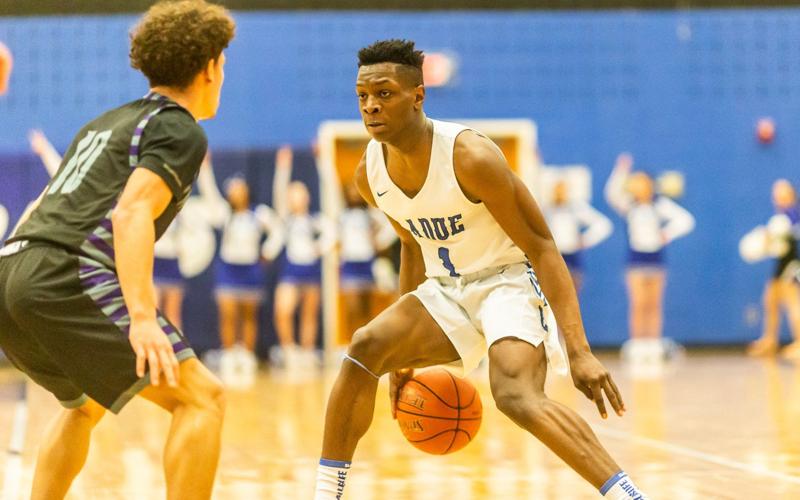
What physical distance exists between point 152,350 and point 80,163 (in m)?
0.61

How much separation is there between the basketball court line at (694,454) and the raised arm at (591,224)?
22.8 feet

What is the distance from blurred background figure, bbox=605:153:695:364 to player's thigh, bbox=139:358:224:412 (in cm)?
1002

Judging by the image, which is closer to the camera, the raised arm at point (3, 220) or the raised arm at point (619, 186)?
the raised arm at point (3, 220)

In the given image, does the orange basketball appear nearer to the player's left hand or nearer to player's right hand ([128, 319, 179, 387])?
the player's left hand

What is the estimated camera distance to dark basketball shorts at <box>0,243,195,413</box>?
10.0 ft

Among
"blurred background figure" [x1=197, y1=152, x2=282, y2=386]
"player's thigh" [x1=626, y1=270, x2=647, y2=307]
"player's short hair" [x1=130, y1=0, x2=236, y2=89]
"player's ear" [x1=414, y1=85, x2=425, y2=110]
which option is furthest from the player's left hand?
"player's thigh" [x1=626, y1=270, x2=647, y2=307]

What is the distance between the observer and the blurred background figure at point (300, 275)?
498 inches

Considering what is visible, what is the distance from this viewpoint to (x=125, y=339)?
3.05 meters

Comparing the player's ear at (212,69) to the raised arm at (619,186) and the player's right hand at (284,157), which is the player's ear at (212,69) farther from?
the raised arm at (619,186)

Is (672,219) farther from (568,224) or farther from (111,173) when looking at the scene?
(111,173)

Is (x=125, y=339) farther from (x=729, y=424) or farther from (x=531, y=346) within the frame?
(x=729, y=424)

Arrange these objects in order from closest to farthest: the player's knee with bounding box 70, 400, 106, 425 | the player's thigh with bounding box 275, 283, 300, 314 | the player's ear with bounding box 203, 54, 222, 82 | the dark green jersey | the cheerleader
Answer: the dark green jersey → the player's ear with bounding box 203, 54, 222, 82 → the player's knee with bounding box 70, 400, 106, 425 → the cheerleader → the player's thigh with bounding box 275, 283, 300, 314

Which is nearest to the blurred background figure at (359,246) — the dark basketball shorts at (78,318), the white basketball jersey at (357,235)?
the white basketball jersey at (357,235)

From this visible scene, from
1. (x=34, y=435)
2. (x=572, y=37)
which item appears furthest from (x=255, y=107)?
(x=34, y=435)
